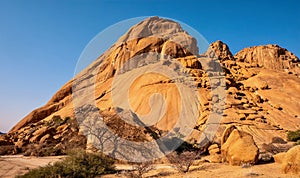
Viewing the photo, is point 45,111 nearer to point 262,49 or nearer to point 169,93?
point 169,93

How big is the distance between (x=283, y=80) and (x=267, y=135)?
23681mm

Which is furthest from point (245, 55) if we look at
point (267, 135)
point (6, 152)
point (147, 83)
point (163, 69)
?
point (6, 152)

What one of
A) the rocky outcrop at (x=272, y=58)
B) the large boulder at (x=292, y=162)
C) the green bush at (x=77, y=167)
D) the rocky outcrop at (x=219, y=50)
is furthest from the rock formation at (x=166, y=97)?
the green bush at (x=77, y=167)

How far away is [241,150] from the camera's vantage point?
45.0 feet

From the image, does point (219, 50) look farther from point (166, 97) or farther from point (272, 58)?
point (166, 97)

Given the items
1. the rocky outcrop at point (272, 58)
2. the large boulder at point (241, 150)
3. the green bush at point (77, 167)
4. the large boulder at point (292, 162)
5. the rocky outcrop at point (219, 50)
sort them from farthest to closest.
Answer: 1. the rocky outcrop at point (272, 58)
2. the rocky outcrop at point (219, 50)
3. the large boulder at point (241, 150)
4. the green bush at point (77, 167)
5. the large boulder at point (292, 162)

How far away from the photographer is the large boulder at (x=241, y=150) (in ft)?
44.3

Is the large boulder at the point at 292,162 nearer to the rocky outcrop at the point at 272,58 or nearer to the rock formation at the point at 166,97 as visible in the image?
the rock formation at the point at 166,97

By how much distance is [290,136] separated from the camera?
30594 millimetres

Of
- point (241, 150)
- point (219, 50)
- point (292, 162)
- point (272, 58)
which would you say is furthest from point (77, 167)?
point (272, 58)

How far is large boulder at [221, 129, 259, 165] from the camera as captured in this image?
13492mm

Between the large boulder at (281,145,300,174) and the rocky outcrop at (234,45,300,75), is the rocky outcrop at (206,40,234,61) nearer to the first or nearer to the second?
the rocky outcrop at (234,45,300,75)

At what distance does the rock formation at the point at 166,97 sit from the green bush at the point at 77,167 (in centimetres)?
552

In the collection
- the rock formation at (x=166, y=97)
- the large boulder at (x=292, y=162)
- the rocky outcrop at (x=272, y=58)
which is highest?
the rocky outcrop at (x=272, y=58)
